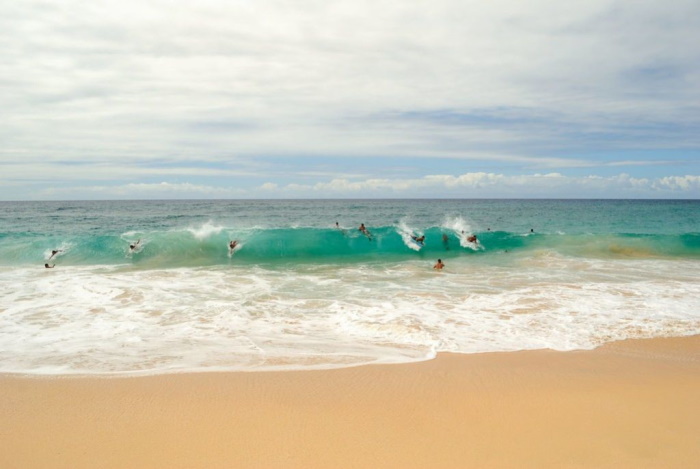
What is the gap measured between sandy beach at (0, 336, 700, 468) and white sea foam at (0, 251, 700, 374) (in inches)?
22.6

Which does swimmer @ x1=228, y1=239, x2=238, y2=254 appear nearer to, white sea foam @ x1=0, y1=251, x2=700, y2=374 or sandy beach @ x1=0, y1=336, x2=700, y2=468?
white sea foam @ x1=0, y1=251, x2=700, y2=374

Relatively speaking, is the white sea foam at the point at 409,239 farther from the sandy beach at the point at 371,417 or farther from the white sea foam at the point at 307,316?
the sandy beach at the point at 371,417

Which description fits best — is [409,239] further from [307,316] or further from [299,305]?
[307,316]

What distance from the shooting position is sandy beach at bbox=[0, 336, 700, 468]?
141 inches

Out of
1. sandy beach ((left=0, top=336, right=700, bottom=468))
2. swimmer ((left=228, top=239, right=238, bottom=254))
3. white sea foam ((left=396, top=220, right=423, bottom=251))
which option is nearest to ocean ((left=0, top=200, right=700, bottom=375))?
swimmer ((left=228, top=239, right=238, bottom=254))

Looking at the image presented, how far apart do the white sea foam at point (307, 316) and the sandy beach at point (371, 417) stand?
57 cm

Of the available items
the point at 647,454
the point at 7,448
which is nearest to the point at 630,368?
the point at 647,454

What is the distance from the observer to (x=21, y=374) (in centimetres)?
524

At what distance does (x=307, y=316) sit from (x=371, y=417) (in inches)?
162

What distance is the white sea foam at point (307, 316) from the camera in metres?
6.00

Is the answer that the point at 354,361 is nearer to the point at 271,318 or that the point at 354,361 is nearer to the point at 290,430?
the point at 290,430

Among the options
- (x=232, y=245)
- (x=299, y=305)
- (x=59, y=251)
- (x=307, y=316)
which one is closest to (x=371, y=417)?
(x=307, y=316)

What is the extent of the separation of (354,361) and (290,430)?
185 centimetres

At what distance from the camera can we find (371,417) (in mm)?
4254
